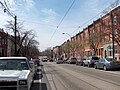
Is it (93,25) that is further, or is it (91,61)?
(93,25)

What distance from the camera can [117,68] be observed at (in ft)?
108

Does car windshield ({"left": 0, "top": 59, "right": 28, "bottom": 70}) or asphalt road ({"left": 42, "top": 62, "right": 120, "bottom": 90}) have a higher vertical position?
car windshield ({"left": 0, "top": 59, "right": 28, "bottom": 70})

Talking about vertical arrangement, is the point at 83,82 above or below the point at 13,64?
below

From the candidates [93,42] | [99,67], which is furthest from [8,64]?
[93,42]

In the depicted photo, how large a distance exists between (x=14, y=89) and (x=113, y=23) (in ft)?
102

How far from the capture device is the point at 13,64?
37.1 feet

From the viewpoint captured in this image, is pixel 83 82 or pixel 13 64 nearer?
pixel 13 64

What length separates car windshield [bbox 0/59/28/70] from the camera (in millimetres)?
11094

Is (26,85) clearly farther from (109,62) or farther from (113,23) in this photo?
(113,23)

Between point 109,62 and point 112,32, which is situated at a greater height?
point 112,32

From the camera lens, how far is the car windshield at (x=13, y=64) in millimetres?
11094

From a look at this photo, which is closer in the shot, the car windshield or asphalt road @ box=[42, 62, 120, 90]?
the car windshield

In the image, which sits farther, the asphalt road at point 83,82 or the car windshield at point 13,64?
the asphalt road at point 83,82

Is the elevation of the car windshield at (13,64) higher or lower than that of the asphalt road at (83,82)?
higher
